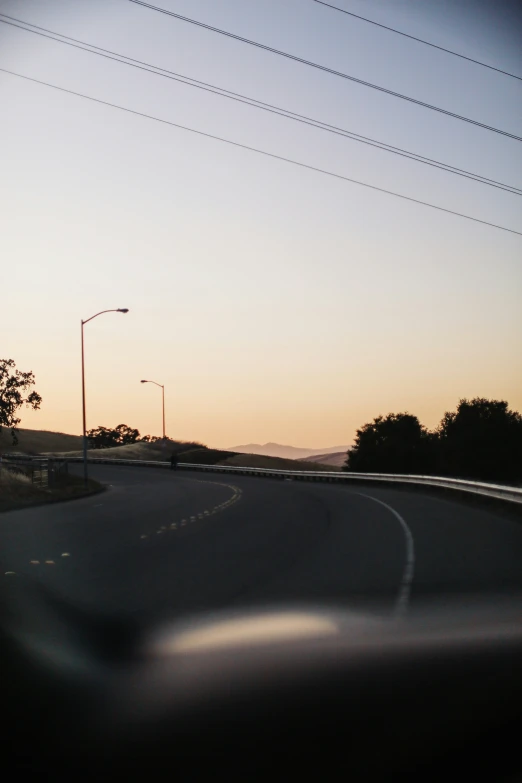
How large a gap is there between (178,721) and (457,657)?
2.82 metres

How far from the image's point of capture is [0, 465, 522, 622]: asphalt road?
1126 centimetres

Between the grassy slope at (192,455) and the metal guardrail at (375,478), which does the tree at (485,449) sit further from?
the metal guardrail at (375,478)

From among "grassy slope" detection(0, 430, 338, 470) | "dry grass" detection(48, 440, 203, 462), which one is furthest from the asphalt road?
"dry grass" detection(48, 440, 203, 462)

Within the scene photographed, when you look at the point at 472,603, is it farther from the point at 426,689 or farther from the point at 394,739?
the point at 394,739

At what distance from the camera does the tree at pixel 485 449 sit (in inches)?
4491

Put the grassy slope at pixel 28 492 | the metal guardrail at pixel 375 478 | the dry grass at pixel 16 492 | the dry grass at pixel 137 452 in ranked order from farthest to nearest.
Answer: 1. the dry grass at pixel 137 452
2. the grassy slope at pixel 28 492
3. the dry grass at pixel 16 492
4. the metal guardrail at pixel 375 478

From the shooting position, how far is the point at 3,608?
22.0ft

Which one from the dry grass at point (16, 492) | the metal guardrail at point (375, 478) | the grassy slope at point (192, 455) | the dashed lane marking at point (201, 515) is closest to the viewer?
the dashed lane marking at point (201, 515)

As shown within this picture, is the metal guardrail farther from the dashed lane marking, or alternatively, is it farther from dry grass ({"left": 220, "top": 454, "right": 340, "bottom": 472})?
dry grass ({"left": 220, "top": 454, "right": 340, "bottom": 472})

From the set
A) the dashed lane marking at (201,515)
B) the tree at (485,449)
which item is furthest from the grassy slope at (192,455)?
the dashed lane marking at (201,515)

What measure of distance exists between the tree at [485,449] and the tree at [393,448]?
469cm

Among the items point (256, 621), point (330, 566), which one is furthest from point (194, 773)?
point (330, 566)

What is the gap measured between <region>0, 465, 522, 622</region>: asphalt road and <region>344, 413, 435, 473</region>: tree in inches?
3772

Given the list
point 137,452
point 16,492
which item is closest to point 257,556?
point 16,492
